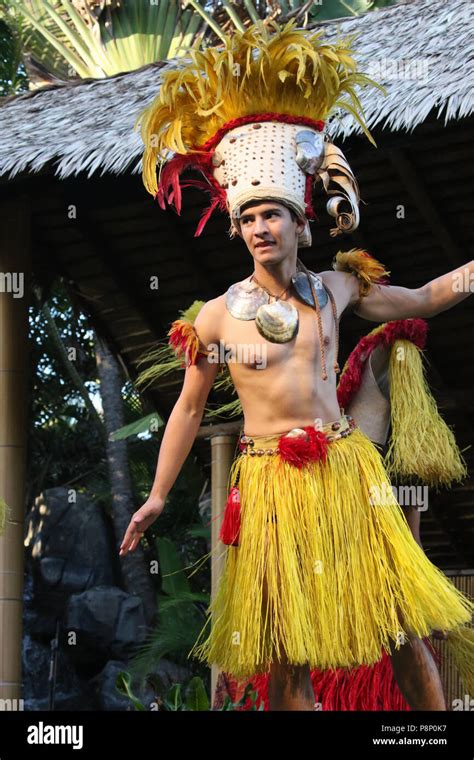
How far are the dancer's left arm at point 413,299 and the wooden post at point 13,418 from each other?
2265mm

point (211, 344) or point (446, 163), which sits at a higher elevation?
point (446, 163)

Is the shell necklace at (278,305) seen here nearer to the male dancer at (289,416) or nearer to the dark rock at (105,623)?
the male dancer at (289,416)

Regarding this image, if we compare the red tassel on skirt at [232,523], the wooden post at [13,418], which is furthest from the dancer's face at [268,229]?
the wooden post at [13,418]

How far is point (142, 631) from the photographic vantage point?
11.8 meters

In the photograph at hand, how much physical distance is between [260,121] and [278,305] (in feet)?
1.55

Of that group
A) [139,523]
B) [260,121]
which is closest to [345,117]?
[260,121]

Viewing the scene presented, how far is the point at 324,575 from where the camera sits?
9.94 ft

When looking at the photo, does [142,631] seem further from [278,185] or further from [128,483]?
[278,185]

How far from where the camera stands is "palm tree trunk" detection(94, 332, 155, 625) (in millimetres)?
11586

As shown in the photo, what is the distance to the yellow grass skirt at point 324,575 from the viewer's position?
9.75 feet

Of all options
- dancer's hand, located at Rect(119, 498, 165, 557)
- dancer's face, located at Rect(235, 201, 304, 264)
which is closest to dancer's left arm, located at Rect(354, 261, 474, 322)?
dancer's face, located at Rect(235, 201, 304, 264)
